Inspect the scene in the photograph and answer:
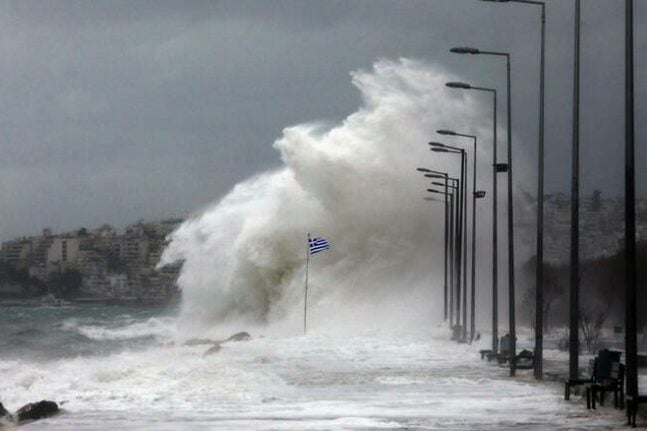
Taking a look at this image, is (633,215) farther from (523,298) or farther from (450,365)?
(523,298)

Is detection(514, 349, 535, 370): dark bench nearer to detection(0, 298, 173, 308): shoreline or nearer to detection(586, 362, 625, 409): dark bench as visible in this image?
detection(586, 362, 625, 409): dark bench

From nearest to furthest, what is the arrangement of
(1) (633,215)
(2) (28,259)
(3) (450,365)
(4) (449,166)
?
(1) (633,215), (3) (450,365), (4) (449,166), (2) (28,259)

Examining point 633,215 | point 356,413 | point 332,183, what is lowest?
point 356,413

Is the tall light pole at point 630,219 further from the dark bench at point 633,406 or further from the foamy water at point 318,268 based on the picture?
the foamy water at point 318,268

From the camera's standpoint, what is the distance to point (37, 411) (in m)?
21.4

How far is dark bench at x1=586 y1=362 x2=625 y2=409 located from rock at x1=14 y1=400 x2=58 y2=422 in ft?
26.0

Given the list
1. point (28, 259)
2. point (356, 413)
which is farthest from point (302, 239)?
point (28, 259)

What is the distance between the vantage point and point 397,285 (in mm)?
71375

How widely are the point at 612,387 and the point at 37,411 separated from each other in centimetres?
839

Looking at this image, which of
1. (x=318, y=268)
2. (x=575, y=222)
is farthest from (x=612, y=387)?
(x=318, y=268)

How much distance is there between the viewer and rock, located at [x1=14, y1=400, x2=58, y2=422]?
69.2ft

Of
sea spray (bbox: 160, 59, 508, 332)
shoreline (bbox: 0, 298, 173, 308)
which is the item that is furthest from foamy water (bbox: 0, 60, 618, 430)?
shoreline (bbox: 0, 298, 173, 308)

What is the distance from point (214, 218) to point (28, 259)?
318ft

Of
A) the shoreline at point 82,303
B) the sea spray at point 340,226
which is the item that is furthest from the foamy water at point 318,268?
the shoreline at point 82,303
